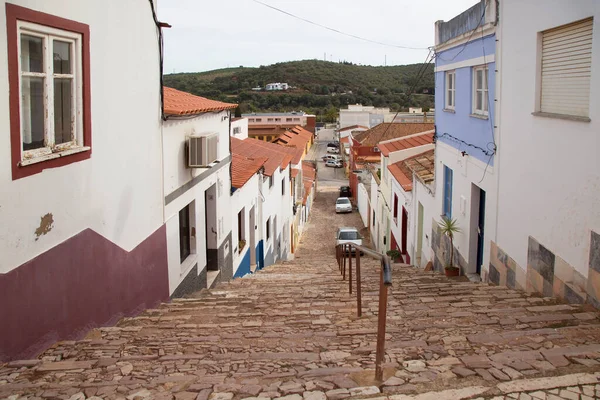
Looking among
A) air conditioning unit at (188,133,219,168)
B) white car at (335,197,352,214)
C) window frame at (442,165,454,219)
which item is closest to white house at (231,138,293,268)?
window frame at (442,165,454,219)

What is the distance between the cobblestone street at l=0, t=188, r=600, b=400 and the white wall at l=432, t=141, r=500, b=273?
2.63m

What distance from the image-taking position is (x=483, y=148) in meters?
10.2

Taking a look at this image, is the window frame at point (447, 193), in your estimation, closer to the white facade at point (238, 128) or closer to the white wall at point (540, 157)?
the white wall at point (540, 157)

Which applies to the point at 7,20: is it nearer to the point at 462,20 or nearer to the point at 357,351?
the point at 357,351

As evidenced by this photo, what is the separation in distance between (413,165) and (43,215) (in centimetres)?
1508

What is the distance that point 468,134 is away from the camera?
441 inches

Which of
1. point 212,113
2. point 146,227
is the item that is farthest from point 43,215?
point 212,113

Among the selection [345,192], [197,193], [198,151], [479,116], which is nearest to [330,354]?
[198,151]

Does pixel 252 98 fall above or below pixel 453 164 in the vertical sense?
above

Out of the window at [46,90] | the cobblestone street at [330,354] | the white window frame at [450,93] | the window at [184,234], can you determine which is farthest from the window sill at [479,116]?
the window at [46,90]

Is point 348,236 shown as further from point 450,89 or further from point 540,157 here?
point 540,157

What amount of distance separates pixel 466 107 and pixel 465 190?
1.56 m

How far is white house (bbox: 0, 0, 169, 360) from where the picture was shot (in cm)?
481

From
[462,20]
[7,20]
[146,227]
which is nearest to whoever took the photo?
[7,20]
